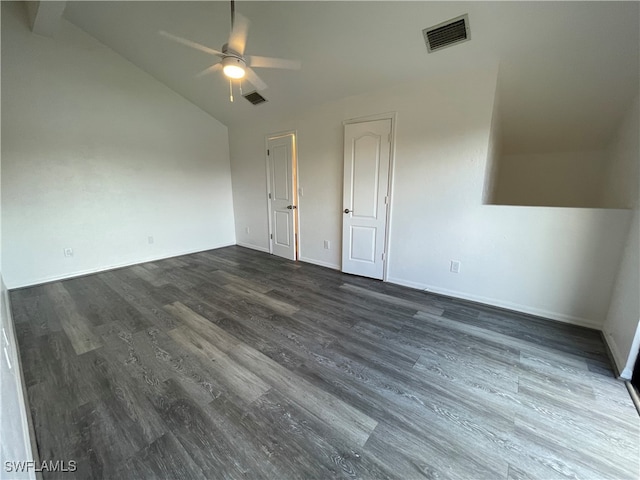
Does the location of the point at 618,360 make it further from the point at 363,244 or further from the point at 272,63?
the point at 272,63

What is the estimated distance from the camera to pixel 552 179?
372 cm

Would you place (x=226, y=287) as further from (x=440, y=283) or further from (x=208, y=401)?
(x=440, y=283)

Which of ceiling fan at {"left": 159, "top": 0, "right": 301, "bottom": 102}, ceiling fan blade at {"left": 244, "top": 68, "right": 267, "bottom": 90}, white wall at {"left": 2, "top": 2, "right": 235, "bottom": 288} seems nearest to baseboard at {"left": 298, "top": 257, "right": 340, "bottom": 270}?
white wall at {"left": 2, "top": 2, "right": 235, "bottom": 288}

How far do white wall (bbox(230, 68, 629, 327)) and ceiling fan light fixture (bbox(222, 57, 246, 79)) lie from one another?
5.48ft

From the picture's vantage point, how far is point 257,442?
1.34 metres

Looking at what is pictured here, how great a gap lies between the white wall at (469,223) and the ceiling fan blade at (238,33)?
1730 mm

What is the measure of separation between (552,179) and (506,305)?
2338 mm

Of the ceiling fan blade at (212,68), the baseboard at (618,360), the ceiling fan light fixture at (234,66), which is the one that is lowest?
the baseboard at (618,360)

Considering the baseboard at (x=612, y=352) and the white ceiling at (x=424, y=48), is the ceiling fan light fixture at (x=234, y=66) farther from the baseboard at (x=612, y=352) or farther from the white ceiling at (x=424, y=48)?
the baseboard at (x=612, y=352)

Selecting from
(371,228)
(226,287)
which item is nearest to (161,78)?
(226,287)

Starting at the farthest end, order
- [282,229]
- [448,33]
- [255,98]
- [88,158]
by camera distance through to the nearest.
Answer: [282,229], [255,98], [88,158], [448,33]

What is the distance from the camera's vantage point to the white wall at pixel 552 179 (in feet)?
11.1

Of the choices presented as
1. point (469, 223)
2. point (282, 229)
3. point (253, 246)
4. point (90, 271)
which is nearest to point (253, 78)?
point (282, 229)

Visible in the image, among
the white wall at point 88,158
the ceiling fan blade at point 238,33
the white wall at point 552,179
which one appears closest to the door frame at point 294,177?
the white wall at point 88,158
